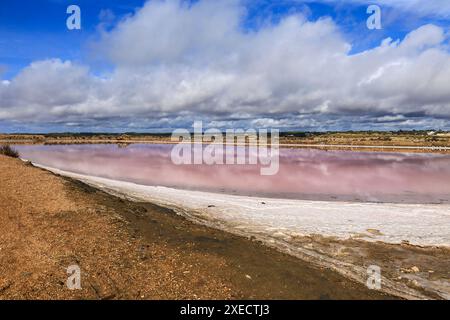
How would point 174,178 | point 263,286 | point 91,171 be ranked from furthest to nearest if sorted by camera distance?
point 91,171, point 174,178, point 263,286

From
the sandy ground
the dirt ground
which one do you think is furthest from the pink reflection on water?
the dirt ground

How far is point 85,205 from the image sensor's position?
15117 mm

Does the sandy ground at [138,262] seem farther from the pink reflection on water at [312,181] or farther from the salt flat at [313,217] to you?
the pink reflection on water at [312,181]

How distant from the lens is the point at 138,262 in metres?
9.63

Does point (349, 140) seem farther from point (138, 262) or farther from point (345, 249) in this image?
point (138, 262)

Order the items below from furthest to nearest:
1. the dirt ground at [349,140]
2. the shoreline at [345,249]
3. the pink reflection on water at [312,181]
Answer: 1. the dirt ground at [349,140]
2. the pink reflection on water at [312,181]
3. the shoreline at [345,249]

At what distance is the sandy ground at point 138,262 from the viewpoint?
8.10 metres

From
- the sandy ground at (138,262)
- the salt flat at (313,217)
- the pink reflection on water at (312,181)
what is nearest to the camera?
the sandy ground at (138,262)

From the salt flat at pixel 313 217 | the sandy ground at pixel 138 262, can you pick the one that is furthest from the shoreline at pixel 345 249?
the sandy ground at pixel 138 262

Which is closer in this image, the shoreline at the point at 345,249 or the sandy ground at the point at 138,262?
the sandy ground at the point at 138,262
